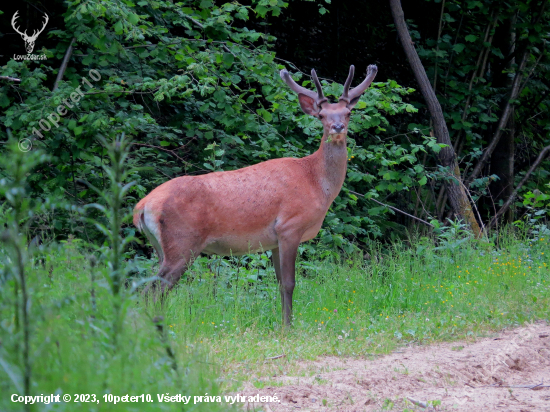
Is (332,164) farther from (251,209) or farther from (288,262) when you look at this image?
(288,262)

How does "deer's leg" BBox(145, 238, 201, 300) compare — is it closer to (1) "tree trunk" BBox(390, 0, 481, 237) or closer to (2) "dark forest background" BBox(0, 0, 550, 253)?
(2) "dark forest background" BBox(0, 0, 550, 253)

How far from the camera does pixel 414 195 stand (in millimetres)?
13328

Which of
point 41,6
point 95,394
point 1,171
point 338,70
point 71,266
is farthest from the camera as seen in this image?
point 338,70

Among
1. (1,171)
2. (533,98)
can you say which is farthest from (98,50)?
(533,98)

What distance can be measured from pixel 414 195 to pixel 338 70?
9.92 ft

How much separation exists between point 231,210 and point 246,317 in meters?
1.16

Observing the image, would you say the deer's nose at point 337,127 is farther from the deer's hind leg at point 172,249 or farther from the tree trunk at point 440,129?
the tree trunk at point 440,129

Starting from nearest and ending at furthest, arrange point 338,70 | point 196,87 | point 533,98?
point 196,87 → point 338,70 → point 533,98

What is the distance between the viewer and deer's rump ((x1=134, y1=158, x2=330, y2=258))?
6582mm

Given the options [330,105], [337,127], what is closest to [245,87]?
[330,105]

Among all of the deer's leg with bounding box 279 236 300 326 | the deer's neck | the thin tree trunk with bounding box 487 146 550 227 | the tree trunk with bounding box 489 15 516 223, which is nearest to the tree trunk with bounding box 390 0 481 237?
the thin tree trunk with bounding box 487 146 550 227

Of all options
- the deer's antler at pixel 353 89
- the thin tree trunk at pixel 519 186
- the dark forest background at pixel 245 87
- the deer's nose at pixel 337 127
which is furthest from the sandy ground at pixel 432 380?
the thin tree trunk at pixel 519 186

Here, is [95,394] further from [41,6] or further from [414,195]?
[414,195]

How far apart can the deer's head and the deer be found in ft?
0.04
